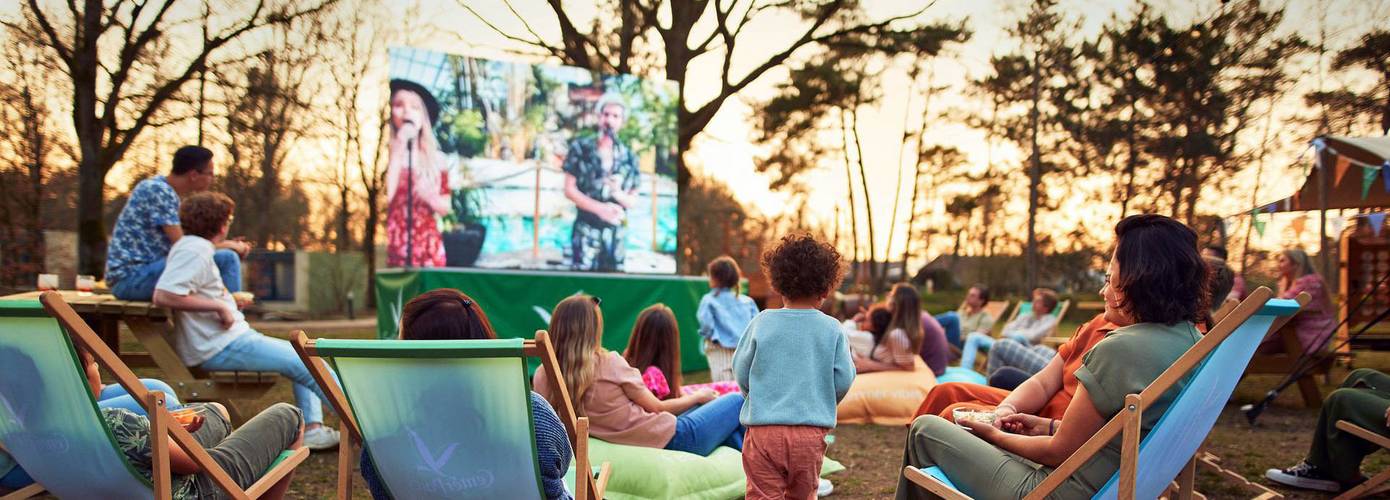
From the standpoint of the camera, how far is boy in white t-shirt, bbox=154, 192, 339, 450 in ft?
14.5

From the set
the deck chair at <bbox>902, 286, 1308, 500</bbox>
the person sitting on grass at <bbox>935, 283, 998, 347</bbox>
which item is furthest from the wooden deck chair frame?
the person sitting on grass at <bbox>935, 283, 998, 347</bbox>

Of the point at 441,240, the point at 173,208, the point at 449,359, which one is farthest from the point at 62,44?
the point at 449,359

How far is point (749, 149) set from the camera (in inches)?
827

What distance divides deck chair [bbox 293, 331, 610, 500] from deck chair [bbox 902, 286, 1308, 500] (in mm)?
1072

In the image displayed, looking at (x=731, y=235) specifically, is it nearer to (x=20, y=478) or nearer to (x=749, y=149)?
(x=749, y=149)

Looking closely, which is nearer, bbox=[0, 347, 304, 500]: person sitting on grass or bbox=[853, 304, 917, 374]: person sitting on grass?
bbox=[0, 347, 304, 500]: person sitting on grass

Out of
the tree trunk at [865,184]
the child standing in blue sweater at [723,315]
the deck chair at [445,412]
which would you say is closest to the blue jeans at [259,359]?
the deck chair at [445,412]

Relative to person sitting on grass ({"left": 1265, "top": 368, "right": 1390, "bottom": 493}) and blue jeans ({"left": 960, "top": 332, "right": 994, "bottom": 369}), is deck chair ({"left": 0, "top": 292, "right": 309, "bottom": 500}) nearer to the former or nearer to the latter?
person sitting on grass ({"left": 1265, "top": 368, "right": 1390, "bottom": 493})

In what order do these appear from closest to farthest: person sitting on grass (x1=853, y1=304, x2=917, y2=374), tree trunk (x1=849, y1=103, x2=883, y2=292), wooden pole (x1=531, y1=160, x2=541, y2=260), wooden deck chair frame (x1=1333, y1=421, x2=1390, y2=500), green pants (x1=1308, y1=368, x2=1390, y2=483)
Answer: wooden deck chair frame (x1=1333, y1=421, x2=1390, y2=500) < green pants (x1=1308, y1=368, x2=1390, y2=483) < person sitting on grass (x1=853, y1=304, x2=917, y2=374) < wooden pole (x1=531, y1=160, x2=541, y2=260) < tree trunk (x1=849, y1=103, x2=883, y2=292)

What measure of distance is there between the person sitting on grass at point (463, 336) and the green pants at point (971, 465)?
976mm

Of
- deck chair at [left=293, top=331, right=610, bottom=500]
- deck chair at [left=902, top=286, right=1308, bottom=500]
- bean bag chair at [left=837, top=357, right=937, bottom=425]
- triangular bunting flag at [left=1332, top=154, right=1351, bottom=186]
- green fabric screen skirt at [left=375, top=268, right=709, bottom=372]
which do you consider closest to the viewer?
deck chair at [left=902, top=286, right=1308, bottom=500]

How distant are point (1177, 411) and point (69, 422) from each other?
9.19 ft

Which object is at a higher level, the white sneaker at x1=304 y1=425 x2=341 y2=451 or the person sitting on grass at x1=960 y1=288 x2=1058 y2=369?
the person sitting on grass at x1=960 y1=288 x2=1058 y2=369

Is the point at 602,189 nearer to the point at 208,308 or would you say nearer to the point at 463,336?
the point at 208,308
